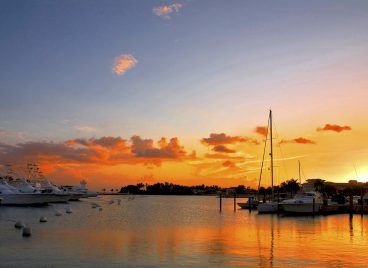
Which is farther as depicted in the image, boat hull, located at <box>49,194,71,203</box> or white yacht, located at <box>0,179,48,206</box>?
boat hull, located at <box>49,194,71,203</box>

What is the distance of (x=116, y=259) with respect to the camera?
30469 mm

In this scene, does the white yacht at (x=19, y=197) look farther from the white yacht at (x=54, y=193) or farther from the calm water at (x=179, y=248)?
the calm water at (x=179, y=248)

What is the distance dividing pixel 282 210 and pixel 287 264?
5388cm

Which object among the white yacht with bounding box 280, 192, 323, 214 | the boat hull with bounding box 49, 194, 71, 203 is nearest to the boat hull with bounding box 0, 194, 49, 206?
the boat hull with bounding box 49, 194, 71, 203

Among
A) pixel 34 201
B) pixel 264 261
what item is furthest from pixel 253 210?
pixel 264 261

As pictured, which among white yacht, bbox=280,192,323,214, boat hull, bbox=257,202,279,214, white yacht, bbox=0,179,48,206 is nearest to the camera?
white yacht, bbox=280,192,323,214

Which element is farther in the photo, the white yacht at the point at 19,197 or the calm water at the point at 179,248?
the white yacht at the point at 19,197

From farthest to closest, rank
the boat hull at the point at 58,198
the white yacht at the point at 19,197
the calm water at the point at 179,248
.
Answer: the boat hull at the point at 58,198
the white yacht at the point at 19,197
the calm water at the point at 179,248

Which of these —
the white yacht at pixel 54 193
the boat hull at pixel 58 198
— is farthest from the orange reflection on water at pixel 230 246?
the boat hull at pixel 58 198

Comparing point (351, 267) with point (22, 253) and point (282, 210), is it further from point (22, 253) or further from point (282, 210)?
point (282, 210)

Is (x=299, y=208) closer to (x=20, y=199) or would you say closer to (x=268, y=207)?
(x=268, y=207)

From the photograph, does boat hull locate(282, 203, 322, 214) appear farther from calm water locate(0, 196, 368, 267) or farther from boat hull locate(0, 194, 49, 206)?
boat hull locate(0, 194, 49, 206)

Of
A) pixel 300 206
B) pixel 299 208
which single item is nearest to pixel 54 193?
pixel 299 208

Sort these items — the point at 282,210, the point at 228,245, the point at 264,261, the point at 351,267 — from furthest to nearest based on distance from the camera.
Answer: the point at 282,210 < the point at 228,245 < the point at 264,261 < the point at 351,267
